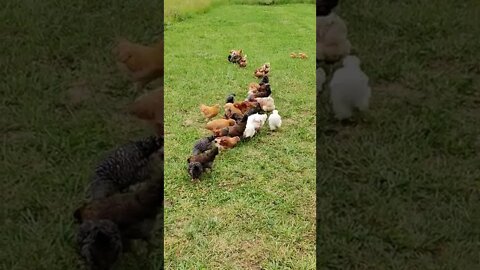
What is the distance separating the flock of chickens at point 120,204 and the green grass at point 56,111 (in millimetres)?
117

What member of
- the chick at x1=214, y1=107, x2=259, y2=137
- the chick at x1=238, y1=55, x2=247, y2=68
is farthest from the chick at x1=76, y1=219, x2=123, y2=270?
the chick at x1=238, y1=55, x2=247, y2=68

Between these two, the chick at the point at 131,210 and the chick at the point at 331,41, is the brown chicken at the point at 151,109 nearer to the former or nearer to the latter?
the chick at the point at 131,210

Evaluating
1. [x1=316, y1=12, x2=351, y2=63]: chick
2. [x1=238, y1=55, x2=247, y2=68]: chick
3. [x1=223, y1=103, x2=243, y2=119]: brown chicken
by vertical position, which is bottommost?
[x1=238, y1=55, x2=247, y2=68]: chick

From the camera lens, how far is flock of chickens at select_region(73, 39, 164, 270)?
212 cm

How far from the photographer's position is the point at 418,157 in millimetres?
3035

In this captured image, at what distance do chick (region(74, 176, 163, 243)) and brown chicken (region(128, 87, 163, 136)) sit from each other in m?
0.93

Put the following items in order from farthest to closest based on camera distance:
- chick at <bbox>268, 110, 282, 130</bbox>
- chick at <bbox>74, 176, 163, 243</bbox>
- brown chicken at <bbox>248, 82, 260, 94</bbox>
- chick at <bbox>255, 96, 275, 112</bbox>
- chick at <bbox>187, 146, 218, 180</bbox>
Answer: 1. brown chicken at <bbox>248, 82, 260, 94</bbox>
2. chick at <bbox>255, 96, 275, 112</bbox>
3. chick at <bbox>268, 110, 282, 130</bbox>
4. chick at <bbox>187, 146, 218, 180</bbox>
5. chick at <bbox>74, 176, 163, 243</bbox>

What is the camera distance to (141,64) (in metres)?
3.97

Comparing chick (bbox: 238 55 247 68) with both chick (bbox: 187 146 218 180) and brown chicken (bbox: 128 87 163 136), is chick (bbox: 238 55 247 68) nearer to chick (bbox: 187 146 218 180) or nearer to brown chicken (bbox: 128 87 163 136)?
brown chicken (bbox: 128 87 163 136)

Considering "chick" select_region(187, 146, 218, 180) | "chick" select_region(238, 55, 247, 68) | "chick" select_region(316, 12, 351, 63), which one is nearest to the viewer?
"chick" select_region(187, 146, 218, 180)

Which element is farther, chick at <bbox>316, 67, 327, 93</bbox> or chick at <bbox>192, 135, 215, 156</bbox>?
chick at <bbox>316, 67, 327, 93</bbox>

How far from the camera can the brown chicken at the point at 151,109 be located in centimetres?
331

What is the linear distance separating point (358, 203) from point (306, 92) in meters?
1.58

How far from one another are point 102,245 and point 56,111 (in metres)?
1.59
